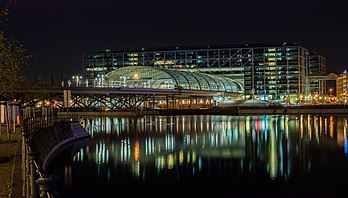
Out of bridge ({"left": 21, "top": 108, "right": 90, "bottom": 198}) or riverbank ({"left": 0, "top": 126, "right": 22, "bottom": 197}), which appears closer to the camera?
bridge ({"left": 21, "top": 108, "right": 90, "bottom": 198})

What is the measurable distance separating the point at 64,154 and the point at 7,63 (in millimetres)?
10643

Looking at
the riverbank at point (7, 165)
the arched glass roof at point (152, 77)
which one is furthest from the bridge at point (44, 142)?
the arched glass roof at point (152, 77)

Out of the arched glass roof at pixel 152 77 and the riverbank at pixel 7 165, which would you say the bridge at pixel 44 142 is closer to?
the riverbank at pixel 7 165

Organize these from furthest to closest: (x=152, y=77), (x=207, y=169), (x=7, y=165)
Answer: (x=152, y=77) < (x=207, y=169) < (x=7, y=165)

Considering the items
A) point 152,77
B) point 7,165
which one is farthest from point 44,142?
point 152,77

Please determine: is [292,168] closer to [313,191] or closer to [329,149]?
[313,191]

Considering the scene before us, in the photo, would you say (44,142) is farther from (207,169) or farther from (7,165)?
(207,169)

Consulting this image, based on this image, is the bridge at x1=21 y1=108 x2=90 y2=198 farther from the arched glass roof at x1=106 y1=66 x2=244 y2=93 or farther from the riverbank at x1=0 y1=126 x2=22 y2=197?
the arched glass roof at x1=106 y1=66 x2=244 y2=93

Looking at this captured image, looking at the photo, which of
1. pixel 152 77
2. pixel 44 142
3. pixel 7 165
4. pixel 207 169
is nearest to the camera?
pixel 7 165

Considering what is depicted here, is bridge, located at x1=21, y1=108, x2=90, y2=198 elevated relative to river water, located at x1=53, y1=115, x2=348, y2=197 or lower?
elevated

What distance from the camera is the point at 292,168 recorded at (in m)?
30.2

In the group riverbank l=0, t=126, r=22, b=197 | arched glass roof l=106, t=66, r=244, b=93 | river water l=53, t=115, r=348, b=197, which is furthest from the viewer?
arched glass roof l=106, t=66, r=244, b=93

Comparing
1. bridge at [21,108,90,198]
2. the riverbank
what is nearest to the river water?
bridge at [21,108,90,198]

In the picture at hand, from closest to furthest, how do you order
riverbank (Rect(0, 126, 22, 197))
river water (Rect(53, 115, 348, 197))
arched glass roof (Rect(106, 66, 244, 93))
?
1. riverbank (Rect(0, 126, 22, 197))
2. river water (Rect(53, 115, 348, 197))
3. arched glass roof (Rect(106, 66, 244, 93))
